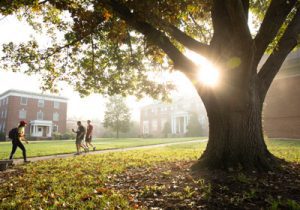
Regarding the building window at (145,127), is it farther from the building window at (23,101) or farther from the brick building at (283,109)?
the brick building at (283,109)

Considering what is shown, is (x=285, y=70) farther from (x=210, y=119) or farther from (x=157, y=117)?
(x=157, y=117)

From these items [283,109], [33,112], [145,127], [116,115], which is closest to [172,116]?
[145,127]

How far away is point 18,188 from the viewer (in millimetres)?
5066

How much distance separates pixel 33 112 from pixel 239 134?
52.5 meters

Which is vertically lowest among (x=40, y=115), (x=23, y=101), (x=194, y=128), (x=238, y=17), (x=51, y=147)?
(x=51, y=147)

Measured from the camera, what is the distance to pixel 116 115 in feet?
163

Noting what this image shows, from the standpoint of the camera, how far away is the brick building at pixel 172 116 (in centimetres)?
5044

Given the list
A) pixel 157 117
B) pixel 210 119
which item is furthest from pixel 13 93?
pixel 210 119

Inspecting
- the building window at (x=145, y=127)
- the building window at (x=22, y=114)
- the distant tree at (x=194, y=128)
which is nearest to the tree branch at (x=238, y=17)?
the distant tree at (x=194, y=128)

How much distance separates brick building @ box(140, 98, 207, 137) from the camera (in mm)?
50438

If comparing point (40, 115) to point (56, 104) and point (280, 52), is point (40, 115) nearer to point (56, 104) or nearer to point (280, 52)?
point (56, 104)

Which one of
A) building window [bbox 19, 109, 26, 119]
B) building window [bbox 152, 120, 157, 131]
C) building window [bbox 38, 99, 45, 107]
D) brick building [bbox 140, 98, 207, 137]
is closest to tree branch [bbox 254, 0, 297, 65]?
brick building [bbox 140, 98, 207, 137]

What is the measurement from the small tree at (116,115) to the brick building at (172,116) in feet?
16.7

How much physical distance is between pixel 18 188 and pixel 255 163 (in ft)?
19.1
